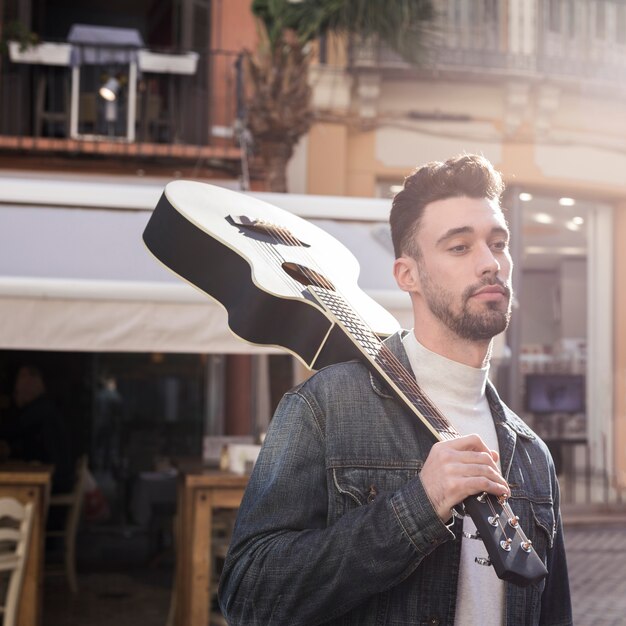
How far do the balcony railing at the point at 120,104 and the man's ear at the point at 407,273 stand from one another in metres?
9.32

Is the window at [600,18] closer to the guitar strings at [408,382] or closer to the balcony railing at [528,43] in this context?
the balcony railing at [528,43]

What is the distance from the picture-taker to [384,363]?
2.10 meters

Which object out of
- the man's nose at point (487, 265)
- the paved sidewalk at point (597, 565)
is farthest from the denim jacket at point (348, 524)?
the paved sidewalk at point (597, 565)

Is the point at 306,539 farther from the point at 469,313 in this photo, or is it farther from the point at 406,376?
the point at 469,313

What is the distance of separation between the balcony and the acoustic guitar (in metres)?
8.98

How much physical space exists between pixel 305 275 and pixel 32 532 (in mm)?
4493

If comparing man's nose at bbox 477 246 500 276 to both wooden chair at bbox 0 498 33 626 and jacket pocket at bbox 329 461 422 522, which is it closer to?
jacket pocket at bbox 329 461 422 522

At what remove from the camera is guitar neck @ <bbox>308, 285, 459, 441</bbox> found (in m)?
1.98

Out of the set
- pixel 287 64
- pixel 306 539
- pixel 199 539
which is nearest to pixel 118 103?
pixel 287 64

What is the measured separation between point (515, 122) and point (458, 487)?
485 inches

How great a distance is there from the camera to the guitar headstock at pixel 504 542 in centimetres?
168

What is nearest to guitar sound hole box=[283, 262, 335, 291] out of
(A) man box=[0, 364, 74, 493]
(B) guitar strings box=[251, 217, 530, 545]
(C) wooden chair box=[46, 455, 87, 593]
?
(B) guitar strings box=[251, 217, 530, 545]

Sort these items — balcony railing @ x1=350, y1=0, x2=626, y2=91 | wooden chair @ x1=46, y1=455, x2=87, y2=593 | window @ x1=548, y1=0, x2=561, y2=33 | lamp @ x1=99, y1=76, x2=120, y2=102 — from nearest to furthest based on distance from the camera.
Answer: wooden chair @ x1=46, y1=455, x2=87, y2=593 < lamp @ x1=99, y1=76, x2=120, y2=102 < balcony railing @ x1=350, y1=0, x2=626, y2=91 < window @ x1=548, y1=0, x2=561, y2=33

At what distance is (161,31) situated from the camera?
46.4 feet
